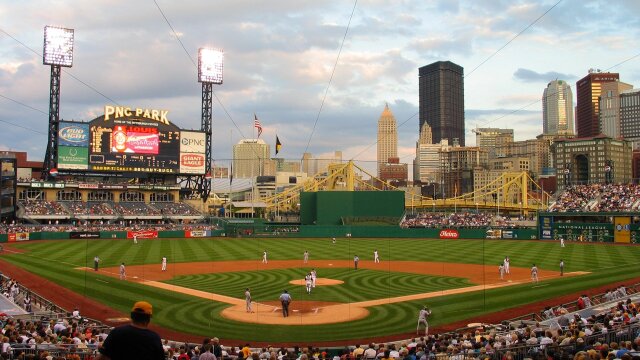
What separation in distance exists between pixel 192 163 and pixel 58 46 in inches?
1012

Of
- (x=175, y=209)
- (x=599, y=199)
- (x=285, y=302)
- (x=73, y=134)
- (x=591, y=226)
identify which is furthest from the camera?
(x=175, y=209)

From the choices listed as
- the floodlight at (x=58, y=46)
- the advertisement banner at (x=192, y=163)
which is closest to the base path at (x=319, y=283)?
the advertisement banner at (x=192, y=163)

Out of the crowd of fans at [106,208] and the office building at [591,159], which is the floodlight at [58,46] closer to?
the crowd of fans at [106,208]

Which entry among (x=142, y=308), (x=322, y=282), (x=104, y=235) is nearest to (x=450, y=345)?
(x=142, y=308)

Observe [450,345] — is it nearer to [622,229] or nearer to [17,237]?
[622,229]

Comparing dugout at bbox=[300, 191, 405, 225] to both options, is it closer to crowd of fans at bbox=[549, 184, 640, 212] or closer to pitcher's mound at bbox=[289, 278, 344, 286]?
crowd of fans at bbox=[549, 184, 640, 212]

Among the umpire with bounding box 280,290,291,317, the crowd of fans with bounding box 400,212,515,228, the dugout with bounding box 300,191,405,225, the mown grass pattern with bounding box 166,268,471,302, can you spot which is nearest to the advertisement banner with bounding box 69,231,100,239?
the dugout with bounding box 300,191,405,225

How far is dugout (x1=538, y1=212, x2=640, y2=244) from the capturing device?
65556mm

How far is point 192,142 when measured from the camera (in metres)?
91.2

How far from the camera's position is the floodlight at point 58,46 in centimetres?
8125

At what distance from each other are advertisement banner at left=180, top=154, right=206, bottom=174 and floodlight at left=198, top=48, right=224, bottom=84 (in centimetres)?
1295

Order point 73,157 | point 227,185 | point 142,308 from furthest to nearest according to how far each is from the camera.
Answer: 1. point 227,185
2. point 73,157
3. point 142,308

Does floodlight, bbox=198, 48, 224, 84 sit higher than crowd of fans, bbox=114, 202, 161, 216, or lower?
higher

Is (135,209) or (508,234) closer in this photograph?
(508,234)
